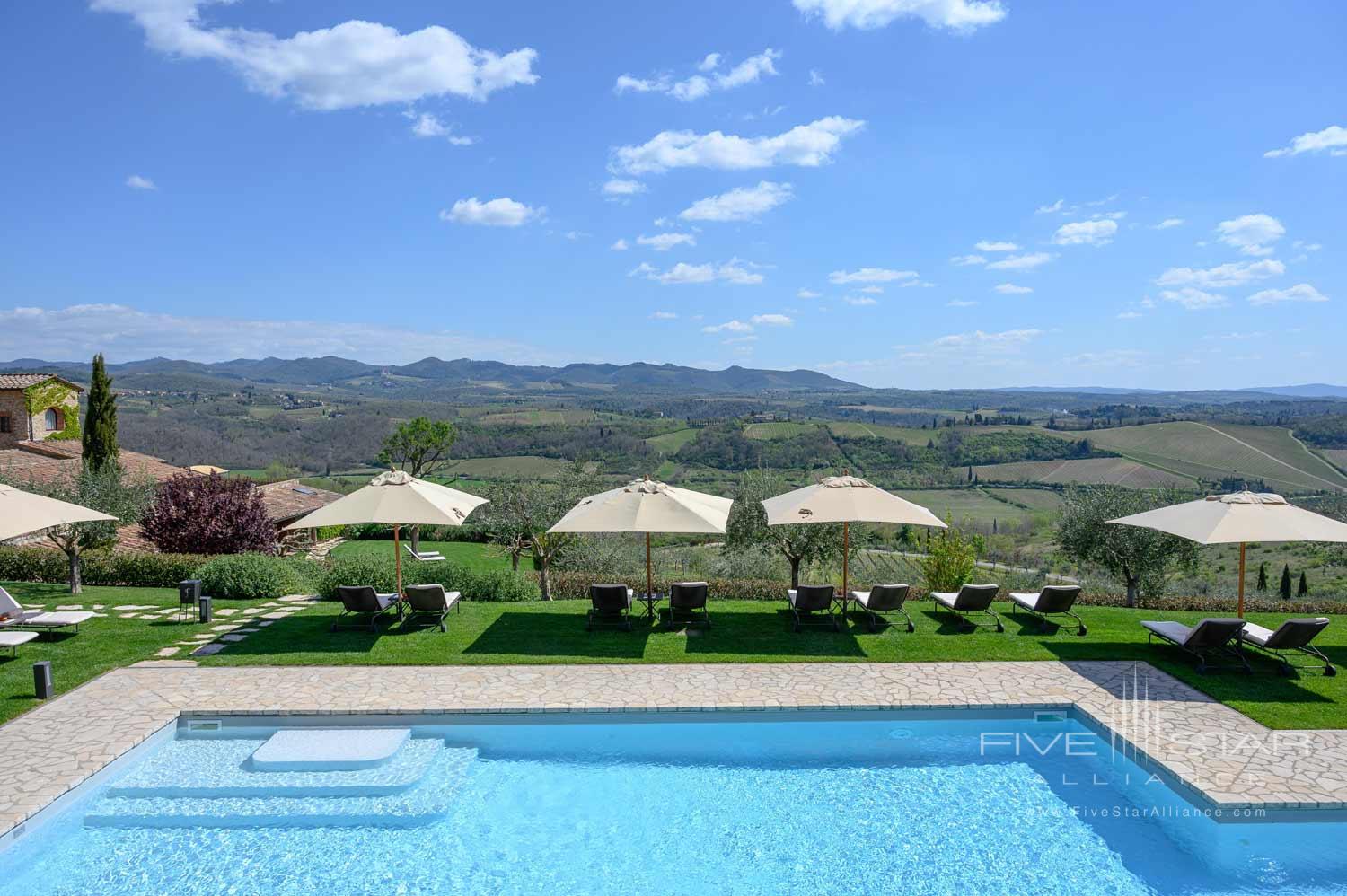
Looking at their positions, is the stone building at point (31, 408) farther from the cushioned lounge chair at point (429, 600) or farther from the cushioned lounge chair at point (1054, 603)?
the cushioned lounge chair at point (1054, 603)

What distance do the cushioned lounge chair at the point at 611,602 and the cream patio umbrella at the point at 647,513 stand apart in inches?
21.4

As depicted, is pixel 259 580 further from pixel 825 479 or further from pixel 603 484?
pixel 825 479

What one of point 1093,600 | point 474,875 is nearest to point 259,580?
point 474,875

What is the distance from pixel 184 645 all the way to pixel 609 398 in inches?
6128

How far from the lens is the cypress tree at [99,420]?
1208 inches

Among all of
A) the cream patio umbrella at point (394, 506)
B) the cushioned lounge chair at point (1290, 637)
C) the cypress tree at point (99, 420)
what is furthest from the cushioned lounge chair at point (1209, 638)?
the cypress tree at point (99, 420)

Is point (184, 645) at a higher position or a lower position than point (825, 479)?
lower

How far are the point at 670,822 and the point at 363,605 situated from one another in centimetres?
607

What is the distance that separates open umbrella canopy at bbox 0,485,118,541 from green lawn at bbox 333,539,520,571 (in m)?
15.6

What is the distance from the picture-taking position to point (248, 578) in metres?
13.7

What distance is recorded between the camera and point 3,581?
50.0ft

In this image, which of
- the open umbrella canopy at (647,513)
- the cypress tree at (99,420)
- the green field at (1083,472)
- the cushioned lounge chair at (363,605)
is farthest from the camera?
the green field at (1083,472)

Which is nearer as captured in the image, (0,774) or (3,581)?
(0,774)

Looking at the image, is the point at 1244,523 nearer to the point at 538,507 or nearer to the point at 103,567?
the point at 538,507
